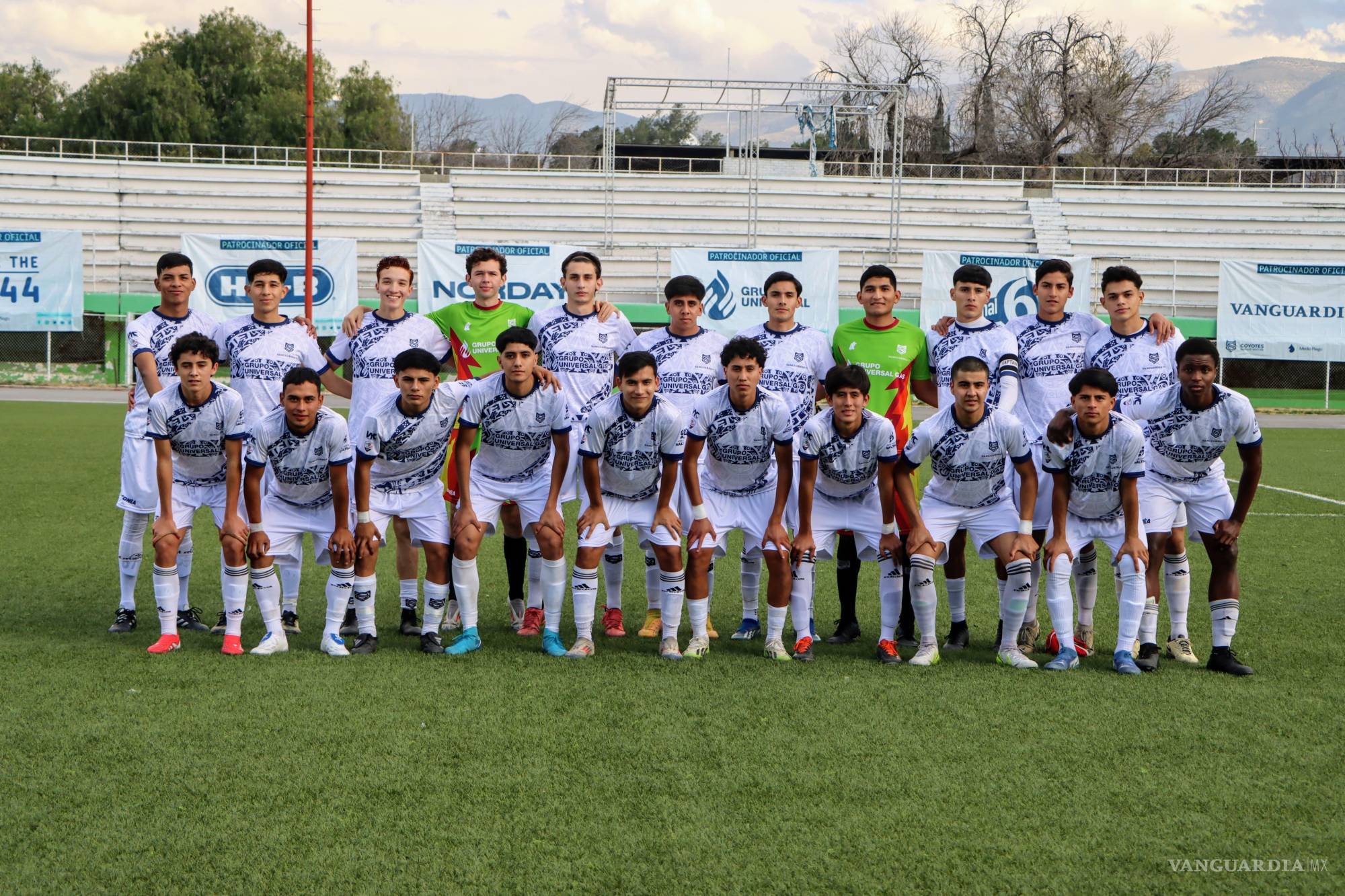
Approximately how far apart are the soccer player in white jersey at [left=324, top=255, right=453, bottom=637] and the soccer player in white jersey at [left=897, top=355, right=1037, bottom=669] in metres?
2.51

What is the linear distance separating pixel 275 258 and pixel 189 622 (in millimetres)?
15942

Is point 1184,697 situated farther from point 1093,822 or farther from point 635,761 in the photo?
point 635,761

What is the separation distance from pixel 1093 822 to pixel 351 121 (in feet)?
156

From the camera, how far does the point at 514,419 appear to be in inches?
225

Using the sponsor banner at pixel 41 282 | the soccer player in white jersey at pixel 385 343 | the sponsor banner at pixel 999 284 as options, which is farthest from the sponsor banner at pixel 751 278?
the soccer player in white jersey at pixel 385 343

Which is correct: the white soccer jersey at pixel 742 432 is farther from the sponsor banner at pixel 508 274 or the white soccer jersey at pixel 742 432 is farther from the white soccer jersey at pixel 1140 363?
the sponsor banner at pixel 508 274

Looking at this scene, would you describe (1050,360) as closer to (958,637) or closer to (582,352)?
(958,637)

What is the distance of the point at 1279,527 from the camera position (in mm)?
9461

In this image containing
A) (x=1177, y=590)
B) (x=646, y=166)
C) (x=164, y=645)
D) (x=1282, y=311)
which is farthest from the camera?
(x=646, y=166)

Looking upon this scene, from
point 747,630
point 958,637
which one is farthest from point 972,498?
point 747,630

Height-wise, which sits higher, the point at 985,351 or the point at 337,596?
the point at 985,351

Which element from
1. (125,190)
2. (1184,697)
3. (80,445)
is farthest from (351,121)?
(1184,697)

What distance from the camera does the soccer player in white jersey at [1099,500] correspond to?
530 centimetres

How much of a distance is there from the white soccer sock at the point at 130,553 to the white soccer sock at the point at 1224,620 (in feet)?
16.7
